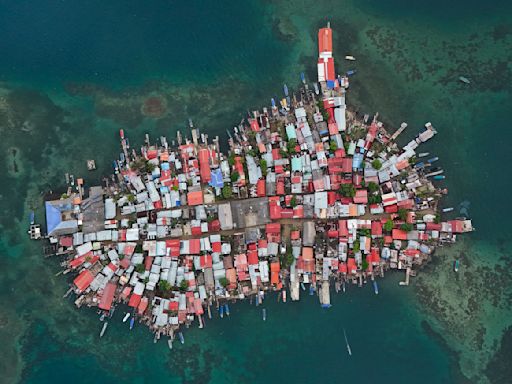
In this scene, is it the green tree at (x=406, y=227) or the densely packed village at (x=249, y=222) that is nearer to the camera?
the green tree at (x=406, y=227)

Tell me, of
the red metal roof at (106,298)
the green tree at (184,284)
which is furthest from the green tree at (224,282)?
the red metal roof at (106,298)

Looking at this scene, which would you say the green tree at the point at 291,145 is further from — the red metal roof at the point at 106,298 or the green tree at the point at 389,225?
the red metal roof at the point at 106,298

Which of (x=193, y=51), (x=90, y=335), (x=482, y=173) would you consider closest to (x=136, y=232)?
(x=90, y=335)

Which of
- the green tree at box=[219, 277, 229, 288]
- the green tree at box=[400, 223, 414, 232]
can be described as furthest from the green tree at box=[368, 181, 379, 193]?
the green tree at box=[219, 277, 229, 288]

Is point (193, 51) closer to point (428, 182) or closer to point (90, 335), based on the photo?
point (428, 182)

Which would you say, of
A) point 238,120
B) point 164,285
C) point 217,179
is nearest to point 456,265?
point 217,179

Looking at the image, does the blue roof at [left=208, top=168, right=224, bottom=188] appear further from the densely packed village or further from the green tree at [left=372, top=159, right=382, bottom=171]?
the green tree at [left=372, top=159, right=382, bottom=171]

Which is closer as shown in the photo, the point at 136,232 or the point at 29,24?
the point at 136,232
